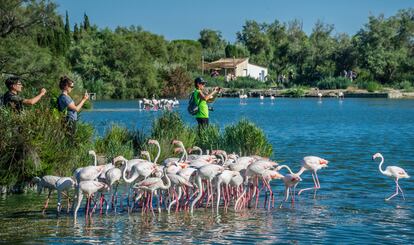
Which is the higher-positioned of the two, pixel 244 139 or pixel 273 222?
pixel 244 139

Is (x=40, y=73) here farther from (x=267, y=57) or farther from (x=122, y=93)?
(x=267, y=57)

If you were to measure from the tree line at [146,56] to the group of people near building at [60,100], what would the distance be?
28.0m

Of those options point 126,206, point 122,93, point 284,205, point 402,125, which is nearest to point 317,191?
point 284,205

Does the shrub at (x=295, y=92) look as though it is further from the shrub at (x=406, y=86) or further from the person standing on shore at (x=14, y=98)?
the person standing on shore at (x=14, y=98)

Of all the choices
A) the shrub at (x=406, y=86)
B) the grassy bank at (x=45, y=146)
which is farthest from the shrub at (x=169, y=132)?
the shrub at (x=406, y=86)

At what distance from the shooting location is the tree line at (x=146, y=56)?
4466cm

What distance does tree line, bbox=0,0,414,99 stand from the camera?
44.7 meters

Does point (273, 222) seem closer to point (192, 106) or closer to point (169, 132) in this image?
point (192, 106)

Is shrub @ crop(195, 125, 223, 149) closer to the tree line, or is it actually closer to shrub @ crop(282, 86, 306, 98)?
the tree line

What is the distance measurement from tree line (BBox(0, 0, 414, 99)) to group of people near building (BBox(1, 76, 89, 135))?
1102 inches

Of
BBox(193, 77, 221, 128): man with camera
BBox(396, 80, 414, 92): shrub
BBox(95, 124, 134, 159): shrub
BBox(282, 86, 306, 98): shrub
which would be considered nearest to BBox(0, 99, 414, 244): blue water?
BBox(193, 77, 221, 128): man with camera

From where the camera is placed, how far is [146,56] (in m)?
87.0

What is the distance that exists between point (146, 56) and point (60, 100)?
71.8 m

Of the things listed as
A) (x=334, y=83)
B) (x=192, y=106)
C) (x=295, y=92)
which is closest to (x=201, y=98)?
(x=192, y=106)
